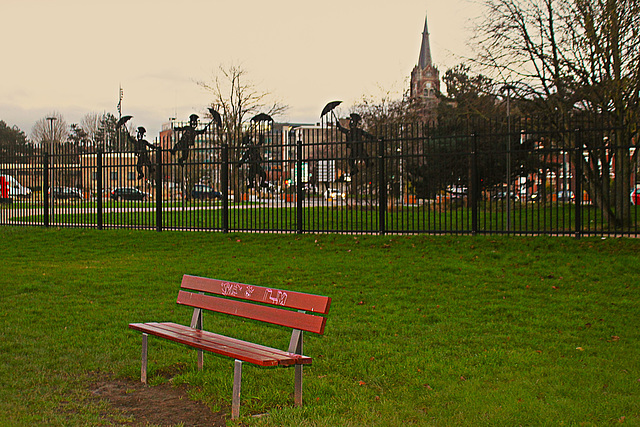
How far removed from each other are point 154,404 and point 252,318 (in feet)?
3.16

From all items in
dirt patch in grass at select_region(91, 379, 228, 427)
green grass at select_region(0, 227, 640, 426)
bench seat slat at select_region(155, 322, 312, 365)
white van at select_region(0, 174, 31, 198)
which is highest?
white van at select_region(0, 174, 31, 198)

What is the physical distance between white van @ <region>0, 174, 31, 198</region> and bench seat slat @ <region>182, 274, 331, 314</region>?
17677 millimetres

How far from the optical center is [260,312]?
5137 mm

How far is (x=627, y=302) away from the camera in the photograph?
849 cm

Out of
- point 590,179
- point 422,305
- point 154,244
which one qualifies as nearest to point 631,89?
point 590,179

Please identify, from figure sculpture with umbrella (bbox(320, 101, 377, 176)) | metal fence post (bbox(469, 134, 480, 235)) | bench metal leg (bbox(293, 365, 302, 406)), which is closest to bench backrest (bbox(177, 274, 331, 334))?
bench metal leg (bbox(293, 365, 302, 406))

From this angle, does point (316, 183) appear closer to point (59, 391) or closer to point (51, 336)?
point (51, 336)

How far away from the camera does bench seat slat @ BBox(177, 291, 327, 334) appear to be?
4637 millimetres

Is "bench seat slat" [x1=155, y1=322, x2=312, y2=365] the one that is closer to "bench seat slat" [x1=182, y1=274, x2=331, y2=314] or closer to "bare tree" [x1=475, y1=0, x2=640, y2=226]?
"bench seat slat" [x1=182, y1=274, x2=331, y2=314]

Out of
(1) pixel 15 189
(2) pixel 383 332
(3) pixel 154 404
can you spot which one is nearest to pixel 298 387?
(3) pixel 154 404

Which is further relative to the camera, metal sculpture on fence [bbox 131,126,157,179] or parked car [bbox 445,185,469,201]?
metal sculpture on fence [bbox 131,126,157,179]

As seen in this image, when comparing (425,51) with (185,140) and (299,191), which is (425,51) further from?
(299,191)

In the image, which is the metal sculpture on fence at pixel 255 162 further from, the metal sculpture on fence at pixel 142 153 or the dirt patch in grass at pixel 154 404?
the dirt patch in grass at pixel 154 404

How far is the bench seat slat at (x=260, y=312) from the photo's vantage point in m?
4.64
